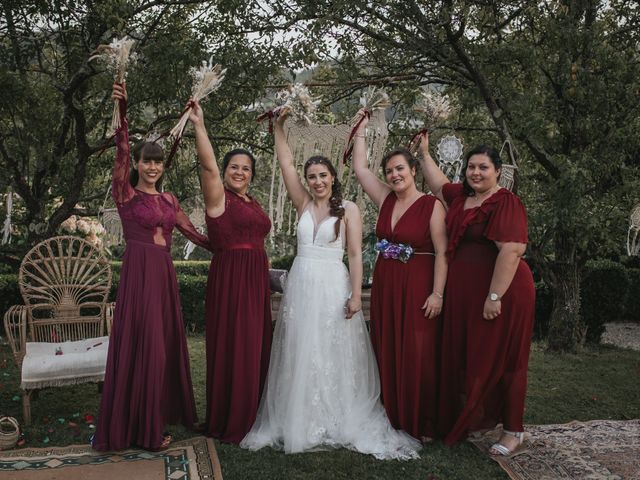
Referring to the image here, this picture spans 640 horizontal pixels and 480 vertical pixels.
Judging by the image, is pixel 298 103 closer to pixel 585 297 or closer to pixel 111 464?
pixel 111 464

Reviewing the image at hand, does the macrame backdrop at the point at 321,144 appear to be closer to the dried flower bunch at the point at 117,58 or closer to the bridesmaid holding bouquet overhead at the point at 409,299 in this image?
the bridesmaid holding bouquet overhead at the point at 409,299

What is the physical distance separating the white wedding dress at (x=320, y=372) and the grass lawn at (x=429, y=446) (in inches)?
4.9

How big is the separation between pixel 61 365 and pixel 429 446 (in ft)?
8.16

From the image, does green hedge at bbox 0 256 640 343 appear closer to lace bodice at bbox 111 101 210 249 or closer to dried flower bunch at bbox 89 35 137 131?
lace bodice at bbox 111 101 210 249

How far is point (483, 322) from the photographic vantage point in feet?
11.9

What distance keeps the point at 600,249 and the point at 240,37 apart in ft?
14.1

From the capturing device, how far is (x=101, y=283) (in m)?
5.16

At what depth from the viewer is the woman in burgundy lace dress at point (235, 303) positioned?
3.74 m

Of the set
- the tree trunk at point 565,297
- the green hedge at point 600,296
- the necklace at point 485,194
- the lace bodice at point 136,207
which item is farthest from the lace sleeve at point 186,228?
the green hedge at point 600,296

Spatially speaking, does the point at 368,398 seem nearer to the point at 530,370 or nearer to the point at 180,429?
the point at 180,429

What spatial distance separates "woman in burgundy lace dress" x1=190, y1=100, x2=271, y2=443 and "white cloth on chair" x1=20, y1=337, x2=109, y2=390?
87 cm

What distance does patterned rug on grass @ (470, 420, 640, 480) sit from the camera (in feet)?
11.2

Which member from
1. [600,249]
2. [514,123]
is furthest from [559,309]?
[514,123]

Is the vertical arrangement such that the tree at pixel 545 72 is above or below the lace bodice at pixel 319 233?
above
